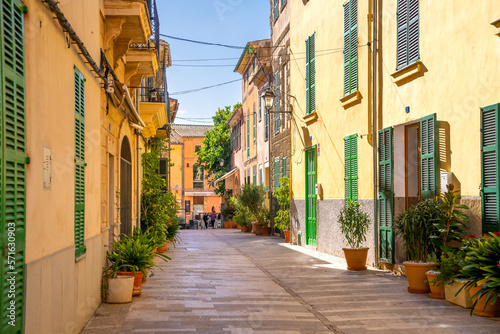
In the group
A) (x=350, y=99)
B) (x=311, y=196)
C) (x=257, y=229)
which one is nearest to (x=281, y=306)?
(x=350, y=99)

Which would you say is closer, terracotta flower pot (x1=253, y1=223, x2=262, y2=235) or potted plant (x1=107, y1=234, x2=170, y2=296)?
potted plant (x1=107, y1=234, x2=170, y2=296)

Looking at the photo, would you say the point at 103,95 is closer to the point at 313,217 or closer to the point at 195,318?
the point at 195,318

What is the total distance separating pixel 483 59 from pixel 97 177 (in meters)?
5.40

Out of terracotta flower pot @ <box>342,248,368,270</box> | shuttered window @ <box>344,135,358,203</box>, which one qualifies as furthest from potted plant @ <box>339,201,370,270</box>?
shuttered window @ <box>344,135,358,203</box>

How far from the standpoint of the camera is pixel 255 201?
24.1m

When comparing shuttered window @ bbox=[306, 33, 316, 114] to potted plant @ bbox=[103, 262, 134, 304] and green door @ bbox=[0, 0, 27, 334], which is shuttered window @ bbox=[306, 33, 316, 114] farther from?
green door @ bbox=[0, 0, 27, 334]

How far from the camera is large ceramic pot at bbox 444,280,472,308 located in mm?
7305

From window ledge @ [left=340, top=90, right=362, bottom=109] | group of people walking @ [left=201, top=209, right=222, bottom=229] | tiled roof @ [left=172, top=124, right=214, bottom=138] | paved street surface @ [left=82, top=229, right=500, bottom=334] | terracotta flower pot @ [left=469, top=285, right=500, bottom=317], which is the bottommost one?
group of people walking @ [left=201, top=209, right=222, bottom=229]

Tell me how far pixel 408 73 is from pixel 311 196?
6624 millimetres

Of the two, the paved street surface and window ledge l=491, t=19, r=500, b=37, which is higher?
window ledge l=491, t=19, r=500, b=37

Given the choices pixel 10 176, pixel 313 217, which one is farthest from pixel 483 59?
pixel 313 217

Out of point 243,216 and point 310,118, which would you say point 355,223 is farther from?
point 243,216

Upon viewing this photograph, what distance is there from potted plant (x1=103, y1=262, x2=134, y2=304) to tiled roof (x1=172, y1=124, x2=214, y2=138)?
4714 cm

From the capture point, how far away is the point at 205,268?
12.1 meters
